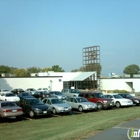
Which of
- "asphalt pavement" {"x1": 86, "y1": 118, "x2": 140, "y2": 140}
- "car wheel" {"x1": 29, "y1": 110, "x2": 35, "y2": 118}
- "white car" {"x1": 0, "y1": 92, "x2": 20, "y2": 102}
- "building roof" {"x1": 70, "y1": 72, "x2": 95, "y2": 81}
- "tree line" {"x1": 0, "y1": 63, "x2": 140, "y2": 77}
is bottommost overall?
"car wheel" {"x1": 29, "y1": 110, "x2": 35, "y2": 118}

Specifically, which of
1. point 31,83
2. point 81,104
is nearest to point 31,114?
point 81,104

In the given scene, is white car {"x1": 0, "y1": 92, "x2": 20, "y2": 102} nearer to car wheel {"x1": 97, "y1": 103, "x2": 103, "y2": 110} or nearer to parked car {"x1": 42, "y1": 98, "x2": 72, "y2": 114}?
parked car {"x1": 42, "y1": 98, "x2": 72, "y2": 114}

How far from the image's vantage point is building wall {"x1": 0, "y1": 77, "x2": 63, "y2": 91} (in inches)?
2201

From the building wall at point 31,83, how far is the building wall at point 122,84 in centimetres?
1227

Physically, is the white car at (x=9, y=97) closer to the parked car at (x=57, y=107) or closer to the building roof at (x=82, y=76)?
the parked car at (x=57, y=107)

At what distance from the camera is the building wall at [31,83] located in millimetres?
55906

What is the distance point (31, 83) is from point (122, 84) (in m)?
21.8

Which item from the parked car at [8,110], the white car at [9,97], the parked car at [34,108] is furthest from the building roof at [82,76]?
the parked car at [8,110]

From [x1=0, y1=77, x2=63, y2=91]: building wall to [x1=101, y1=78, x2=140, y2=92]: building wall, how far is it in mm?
12270

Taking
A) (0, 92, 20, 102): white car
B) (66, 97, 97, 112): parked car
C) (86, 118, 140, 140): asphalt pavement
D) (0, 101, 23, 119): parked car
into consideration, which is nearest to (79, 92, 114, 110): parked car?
(66, 97, 97, 112): parked car

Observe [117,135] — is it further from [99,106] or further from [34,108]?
[99,106]

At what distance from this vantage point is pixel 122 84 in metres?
63.5

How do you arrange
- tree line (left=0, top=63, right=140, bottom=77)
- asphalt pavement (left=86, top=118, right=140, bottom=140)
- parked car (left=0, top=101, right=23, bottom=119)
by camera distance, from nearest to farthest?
asphalt pavement (left=86, top=118, right=140, bottom=140)
parked car (left=0, top=101, right=23, bottom=119)
tree line (left=0, top=63, right=140, bottom=77)

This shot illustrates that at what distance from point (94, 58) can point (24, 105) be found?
52978 millimetres
